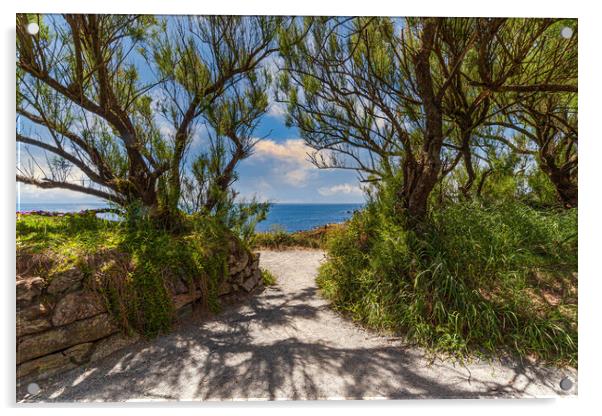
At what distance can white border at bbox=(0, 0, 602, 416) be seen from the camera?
1.19 meters

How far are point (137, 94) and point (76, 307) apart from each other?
135 cm

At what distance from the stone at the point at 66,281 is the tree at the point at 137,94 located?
0.53 meters

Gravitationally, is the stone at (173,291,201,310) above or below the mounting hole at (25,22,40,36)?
below

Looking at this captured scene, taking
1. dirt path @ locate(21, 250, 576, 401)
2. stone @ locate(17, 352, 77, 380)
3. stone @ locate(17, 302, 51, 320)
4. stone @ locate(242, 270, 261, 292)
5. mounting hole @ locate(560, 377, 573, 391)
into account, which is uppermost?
stone @ locate(17, 302, 51, 320)

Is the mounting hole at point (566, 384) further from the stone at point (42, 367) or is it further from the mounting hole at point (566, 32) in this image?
the stone at point (42, 367)

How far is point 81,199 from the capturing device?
1.62m

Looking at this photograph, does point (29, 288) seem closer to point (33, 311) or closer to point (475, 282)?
point (33, 311)

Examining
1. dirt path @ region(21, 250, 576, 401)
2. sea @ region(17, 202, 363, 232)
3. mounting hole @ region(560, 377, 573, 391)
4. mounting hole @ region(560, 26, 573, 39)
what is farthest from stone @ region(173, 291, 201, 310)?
mounting hole @ region(560, 26, 573, 39)

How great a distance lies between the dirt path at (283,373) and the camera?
3.78 ft

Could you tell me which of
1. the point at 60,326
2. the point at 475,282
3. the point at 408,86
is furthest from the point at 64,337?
the point at 408,86

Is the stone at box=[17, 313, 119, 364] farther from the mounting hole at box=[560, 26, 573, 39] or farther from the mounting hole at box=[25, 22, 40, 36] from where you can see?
the mounting hole at box=[560, 26, 573, 39]

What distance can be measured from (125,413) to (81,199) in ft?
4.16

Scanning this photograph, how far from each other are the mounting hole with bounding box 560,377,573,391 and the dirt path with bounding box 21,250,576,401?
3cm

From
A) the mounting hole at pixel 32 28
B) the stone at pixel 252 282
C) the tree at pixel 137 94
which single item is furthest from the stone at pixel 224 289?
the mounting hole at pixel 32 28
